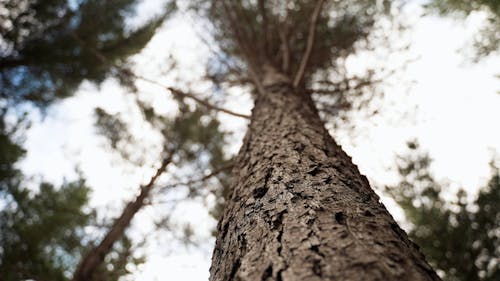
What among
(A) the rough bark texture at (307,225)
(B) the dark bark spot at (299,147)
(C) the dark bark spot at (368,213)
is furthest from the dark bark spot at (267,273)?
(B) the dark bark spot at (299,147)

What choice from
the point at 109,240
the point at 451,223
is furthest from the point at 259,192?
the point at 451,223

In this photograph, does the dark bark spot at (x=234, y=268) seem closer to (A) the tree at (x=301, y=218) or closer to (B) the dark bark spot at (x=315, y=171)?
(A) the tree at (x=301, y=218)

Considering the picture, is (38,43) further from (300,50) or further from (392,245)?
(392,245)

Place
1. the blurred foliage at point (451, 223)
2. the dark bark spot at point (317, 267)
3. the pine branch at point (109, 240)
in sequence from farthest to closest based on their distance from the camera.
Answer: the blurred foliage at point (451, 223) → the pine branch at point (109, 240) → the dark bark spot at point (317, 267)

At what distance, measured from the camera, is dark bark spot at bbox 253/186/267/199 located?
1.12 meters

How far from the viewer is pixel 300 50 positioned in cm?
521

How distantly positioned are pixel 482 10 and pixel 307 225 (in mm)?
3286

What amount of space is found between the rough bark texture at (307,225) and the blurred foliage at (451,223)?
15.1ft

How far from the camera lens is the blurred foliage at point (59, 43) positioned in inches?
258

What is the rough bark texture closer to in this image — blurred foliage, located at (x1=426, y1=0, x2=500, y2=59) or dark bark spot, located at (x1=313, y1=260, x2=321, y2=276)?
dark bark spot, located at (x1=313, y1=260, x2=321, y2=276)

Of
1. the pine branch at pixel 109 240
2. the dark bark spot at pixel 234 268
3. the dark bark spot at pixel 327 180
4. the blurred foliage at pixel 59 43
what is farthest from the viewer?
the blurred foliage at pixel 59 43

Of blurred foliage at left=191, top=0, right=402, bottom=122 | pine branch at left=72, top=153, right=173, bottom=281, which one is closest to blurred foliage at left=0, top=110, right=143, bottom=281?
pine branch at left=72, top=153, right=173, bottom=281

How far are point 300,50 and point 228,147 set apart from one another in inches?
85.1

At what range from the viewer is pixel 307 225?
87 cm
